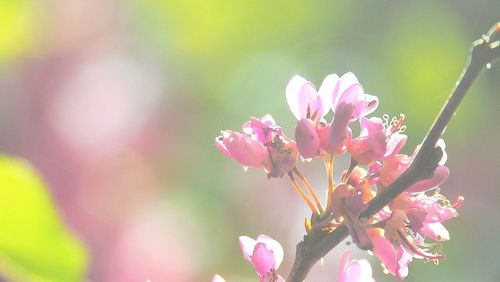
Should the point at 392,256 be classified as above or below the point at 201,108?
below

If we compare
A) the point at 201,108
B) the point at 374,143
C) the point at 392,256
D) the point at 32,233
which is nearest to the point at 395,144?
the point at 374,143

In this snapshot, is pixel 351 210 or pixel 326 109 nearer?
pixel 351 210

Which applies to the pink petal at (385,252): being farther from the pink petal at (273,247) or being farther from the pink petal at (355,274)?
the pink petal at (273,247)

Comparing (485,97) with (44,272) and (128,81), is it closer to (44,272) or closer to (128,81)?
(128,81)

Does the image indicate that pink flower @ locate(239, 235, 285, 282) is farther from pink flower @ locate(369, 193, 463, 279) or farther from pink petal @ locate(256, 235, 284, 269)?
pink flower @ locate(369, 193, 463, 279)

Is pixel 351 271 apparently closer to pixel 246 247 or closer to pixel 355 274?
pixel 355 274

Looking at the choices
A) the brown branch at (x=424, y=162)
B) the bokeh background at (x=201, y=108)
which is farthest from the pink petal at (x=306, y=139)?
the bokeh background at (x=201, y=108)
